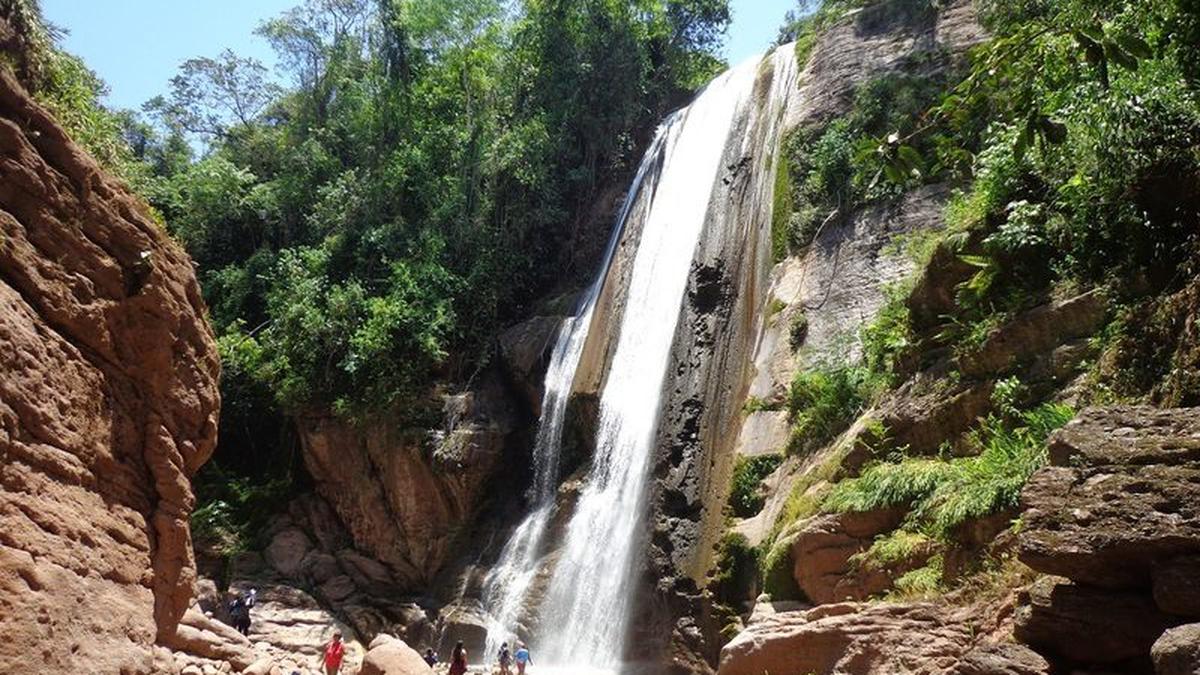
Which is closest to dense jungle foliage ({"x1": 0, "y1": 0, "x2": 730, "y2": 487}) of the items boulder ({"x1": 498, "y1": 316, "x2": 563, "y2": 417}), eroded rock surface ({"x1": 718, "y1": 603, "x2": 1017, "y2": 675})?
boulder ({"x1": 498, "y1": 316, "x2": 563, "y2": 417})

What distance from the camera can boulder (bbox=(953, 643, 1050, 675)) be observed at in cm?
539

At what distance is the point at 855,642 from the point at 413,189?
24.1 m

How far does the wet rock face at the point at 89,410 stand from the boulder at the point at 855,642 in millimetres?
5780

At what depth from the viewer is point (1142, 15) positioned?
7.52 m

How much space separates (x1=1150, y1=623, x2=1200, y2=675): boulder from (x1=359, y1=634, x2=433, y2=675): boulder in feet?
36.6

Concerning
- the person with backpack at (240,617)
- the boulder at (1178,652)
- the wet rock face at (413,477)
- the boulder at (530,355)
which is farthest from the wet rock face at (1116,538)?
the boulder at (530,355)

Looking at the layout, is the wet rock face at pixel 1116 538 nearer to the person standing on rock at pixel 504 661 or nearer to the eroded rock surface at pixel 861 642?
the eroded rock surface at pixel 861 642

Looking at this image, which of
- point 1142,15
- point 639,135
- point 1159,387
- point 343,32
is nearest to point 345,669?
point 1159,387

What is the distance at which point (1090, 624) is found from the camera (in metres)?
5.30

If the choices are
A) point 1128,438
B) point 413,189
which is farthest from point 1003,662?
point 413,189

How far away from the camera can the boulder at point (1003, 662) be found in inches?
212

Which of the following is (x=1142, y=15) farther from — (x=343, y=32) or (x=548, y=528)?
(x=343, y=32)

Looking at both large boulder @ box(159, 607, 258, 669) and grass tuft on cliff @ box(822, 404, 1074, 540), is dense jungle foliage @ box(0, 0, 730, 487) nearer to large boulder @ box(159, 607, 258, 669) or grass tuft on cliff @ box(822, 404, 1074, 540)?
large boulder @ box(159, 607, 258, 669)

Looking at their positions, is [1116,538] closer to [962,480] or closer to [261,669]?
[962,480]
